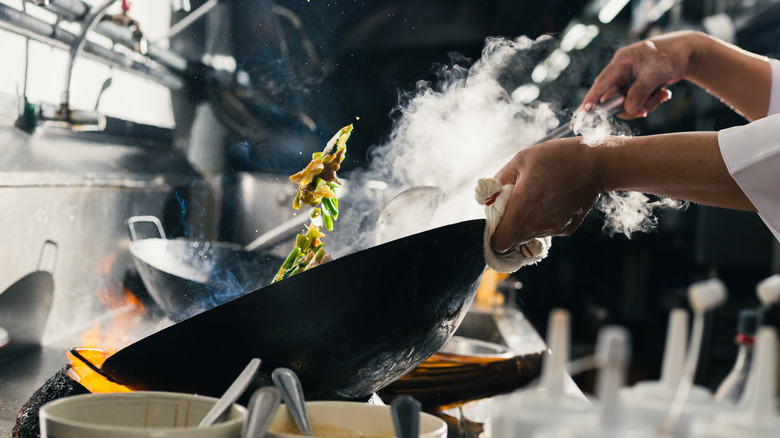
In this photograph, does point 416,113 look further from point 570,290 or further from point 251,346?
point 570,290

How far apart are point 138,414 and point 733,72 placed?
156cm

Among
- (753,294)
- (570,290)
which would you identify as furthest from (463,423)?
(570,290)

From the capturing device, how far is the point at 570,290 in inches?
262

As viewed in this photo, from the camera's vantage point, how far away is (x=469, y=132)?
143 cm

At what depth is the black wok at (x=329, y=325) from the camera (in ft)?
2.50

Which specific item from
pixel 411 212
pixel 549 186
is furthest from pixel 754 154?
pixel 411 212

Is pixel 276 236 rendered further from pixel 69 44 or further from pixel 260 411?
pixel 260 411

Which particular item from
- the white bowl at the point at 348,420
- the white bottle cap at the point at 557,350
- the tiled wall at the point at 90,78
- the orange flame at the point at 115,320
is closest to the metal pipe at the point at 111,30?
the tiled wall at the point at 90,78

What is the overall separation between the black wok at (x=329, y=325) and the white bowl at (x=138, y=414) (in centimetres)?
10

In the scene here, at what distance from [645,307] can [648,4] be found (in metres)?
2.86

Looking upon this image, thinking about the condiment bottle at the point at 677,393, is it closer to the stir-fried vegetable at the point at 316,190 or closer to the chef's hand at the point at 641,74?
the stir-fried vegetable at the point at 316,190

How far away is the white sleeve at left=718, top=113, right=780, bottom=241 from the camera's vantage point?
2.99 ft

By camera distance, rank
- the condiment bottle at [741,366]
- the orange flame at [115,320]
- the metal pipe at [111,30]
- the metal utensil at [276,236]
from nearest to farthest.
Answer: the condiment bottle at [741,366]
the metal pipe at [111,30]
the orange flame at [115,320]
the metal utensil at [276,236]

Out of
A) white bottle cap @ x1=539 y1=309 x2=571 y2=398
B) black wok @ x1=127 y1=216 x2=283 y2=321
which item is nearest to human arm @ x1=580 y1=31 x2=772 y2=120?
black wok @ x1=127 y1=216 x2=283 y2=321
